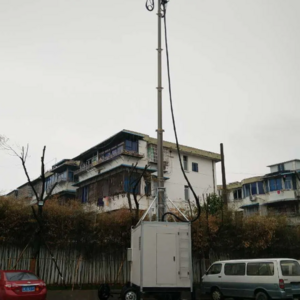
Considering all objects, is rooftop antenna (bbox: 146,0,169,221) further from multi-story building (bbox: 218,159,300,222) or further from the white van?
multi-story building (bbox: 218,159,300,222)

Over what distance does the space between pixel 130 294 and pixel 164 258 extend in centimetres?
174

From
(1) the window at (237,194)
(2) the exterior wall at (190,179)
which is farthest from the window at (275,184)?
(2) the exterior wall at (190,179)

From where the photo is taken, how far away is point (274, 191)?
4022 cm

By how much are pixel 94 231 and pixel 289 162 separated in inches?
1207

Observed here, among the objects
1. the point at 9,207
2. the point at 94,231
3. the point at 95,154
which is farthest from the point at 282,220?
the point at 95,154

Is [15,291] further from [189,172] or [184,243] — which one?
[189,172]

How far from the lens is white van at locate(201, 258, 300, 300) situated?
1280cm

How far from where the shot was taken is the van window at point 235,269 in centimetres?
1448

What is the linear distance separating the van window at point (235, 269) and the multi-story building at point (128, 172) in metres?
12.0

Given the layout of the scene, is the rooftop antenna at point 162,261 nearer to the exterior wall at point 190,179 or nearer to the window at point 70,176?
the exterior wall at point 190,179

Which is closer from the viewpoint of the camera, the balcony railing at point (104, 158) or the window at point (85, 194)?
the balcony railing at point (104, 158)

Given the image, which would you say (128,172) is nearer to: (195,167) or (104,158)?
(104,158)

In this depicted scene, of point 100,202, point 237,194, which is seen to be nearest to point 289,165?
point 237,194

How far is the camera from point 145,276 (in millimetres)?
11898
